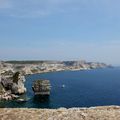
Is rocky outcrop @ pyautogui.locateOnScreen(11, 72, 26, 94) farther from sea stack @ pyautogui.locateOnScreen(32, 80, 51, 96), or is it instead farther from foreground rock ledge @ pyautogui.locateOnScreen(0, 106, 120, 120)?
foreground rock ledge @ pyautogui.locateOnScreen(0, 106, 120, 120)

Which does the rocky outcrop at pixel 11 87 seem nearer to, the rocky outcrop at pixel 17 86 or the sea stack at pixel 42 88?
the rocky outcrop at pixel 17 86

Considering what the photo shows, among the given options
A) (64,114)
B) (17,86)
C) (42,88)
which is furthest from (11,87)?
(64,114)

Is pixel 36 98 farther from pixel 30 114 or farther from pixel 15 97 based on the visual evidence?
pixel 30 114

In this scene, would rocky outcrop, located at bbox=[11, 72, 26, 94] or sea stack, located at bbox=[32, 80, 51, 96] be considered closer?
sea stack, located at bbox=[32, 80, 51, 96]

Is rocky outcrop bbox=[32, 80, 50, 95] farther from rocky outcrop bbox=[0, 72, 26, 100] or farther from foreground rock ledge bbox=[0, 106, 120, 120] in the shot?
foreground rock ledge bbox=[0, 106, 120, 120]

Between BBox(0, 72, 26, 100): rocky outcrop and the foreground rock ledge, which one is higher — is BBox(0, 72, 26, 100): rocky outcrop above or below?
below

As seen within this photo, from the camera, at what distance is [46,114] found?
69.7 feet

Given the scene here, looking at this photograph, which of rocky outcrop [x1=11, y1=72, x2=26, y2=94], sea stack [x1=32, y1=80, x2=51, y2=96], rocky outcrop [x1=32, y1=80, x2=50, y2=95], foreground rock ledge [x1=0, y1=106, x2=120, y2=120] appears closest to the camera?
foreground rock ledge [x1=0, y1=106, x2=120, y2=120]

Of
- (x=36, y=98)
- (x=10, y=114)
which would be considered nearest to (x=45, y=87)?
(x=36, y=98)

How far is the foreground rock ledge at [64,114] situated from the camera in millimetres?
20375

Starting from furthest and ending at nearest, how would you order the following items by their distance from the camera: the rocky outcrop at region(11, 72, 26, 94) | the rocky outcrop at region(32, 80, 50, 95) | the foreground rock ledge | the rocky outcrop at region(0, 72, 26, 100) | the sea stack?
the rocky outcrop at region(11, 72, 26, 94) → the rocky outcrop at region(32, 80, 50, 95) → the sea stack → the rocky outcrop at region(0, 72, 26, 100) → the foreground rock ledge

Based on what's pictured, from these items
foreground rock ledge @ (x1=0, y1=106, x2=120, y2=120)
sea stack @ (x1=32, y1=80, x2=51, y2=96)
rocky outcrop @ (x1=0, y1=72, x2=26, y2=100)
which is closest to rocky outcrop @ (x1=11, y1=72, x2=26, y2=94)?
rocky outcrop @ (x1=0, y1=72, x2=26, y2=100)

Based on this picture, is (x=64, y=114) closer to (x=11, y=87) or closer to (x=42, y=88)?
(x=42, y=88)

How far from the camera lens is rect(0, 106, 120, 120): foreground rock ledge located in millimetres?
20375
